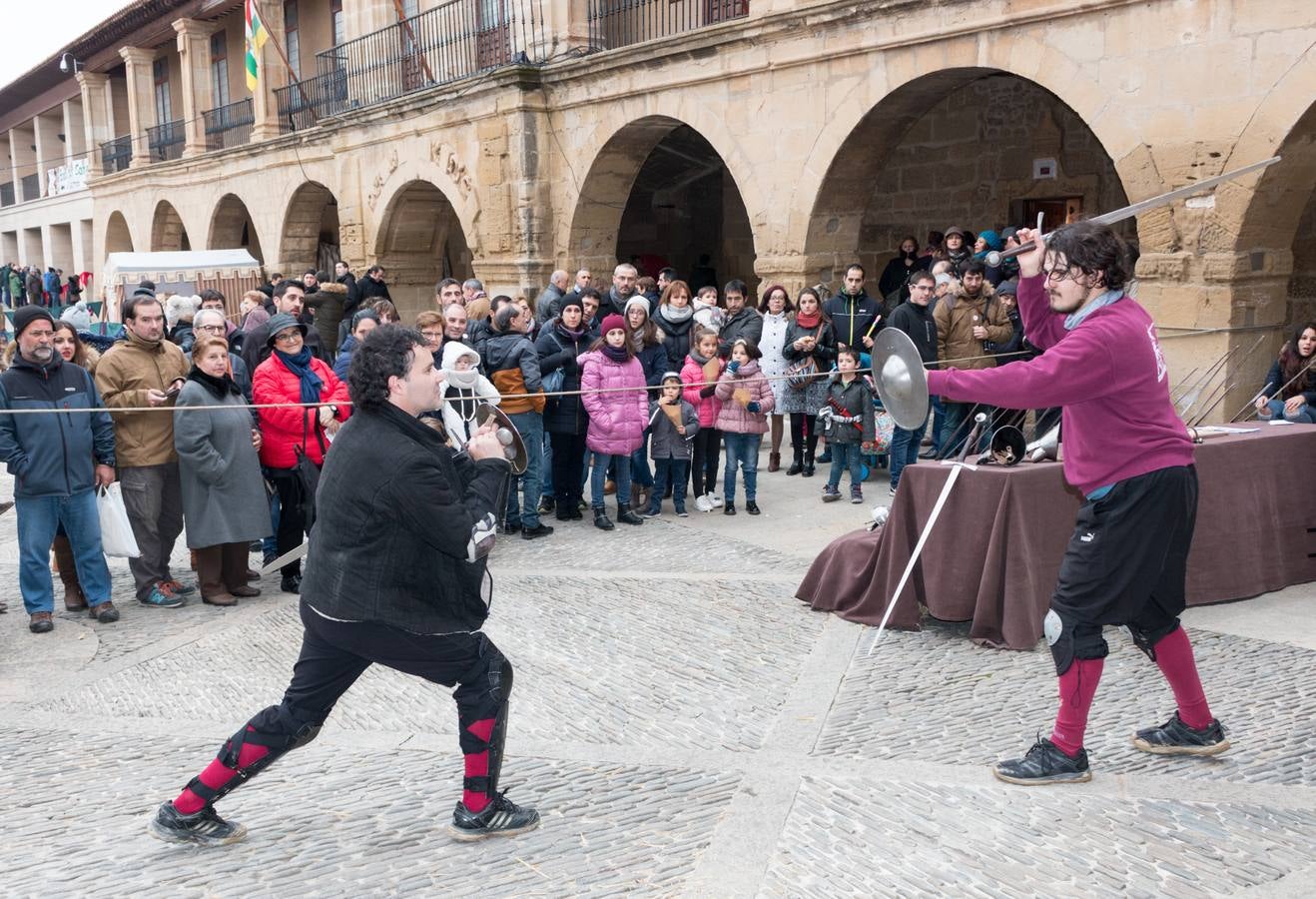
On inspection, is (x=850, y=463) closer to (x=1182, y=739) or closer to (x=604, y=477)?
(x=604, y=477)

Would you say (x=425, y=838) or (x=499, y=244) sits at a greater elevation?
(x=499, y=244)

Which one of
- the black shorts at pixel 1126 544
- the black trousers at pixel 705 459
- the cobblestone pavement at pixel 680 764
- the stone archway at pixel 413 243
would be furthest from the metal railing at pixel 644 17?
the black shorts at pixel 1126 544

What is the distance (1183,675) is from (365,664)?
279cm

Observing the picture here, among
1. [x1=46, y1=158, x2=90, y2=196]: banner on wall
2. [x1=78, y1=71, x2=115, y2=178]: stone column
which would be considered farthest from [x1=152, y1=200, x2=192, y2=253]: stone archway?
[x1=46, y1=158, x2=90, y2=196]: banner on wall

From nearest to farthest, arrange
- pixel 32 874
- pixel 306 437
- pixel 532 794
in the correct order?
pixel 32 874 → pixel 532 794 → pixel 306 437

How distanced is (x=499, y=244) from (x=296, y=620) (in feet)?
29.4

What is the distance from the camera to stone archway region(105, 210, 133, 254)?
3117 centimetres

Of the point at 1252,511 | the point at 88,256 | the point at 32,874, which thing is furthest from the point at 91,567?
the point at 88,256

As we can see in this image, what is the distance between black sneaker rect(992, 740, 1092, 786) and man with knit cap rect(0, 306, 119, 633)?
184 inches

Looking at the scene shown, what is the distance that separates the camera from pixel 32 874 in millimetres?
3592

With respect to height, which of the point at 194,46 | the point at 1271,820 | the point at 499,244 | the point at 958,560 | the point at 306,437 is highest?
the point at 194,46

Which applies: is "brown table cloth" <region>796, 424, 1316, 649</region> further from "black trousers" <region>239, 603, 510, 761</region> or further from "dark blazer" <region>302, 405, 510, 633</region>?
"dark blazer" <region>302, 405, 510, 633</region>

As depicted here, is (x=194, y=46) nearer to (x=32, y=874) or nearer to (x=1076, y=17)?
(x=1076, y=17)

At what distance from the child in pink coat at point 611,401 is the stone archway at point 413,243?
9763 millimetres
